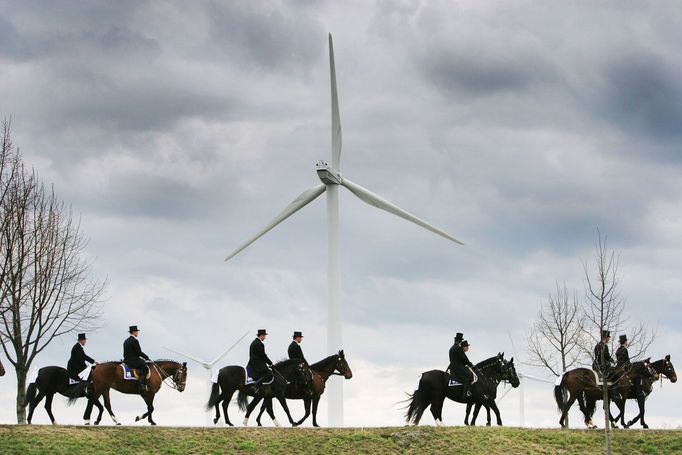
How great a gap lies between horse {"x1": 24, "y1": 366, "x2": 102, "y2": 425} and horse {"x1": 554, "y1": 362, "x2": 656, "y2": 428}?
16.6 meters

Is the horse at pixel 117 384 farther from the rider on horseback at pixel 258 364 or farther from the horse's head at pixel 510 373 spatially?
the horse's head at pixel 510 373

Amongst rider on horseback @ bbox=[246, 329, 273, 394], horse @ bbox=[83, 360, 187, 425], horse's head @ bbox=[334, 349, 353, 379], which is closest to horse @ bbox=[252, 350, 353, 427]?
horse's head @ bbox=[334, 349, 353, 379]

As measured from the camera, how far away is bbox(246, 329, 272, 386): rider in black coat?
3759 cm

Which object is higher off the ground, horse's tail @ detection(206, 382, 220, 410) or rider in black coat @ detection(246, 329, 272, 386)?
rider in black coat @ detection(246, 329, 272, 386)

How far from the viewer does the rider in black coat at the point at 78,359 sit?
36.6 metres

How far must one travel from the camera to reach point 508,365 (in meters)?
38.8

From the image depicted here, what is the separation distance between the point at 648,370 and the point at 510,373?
16.1ft

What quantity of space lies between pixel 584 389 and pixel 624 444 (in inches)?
112

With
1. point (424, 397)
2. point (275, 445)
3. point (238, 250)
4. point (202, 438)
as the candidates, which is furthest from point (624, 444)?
point (238, 250)

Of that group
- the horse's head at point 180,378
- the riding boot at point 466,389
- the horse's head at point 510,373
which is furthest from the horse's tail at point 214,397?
the horse's head at point 510,373

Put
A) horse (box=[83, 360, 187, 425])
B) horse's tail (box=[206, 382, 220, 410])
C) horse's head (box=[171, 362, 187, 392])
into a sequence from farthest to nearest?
horse's tail (box=[206, 382, 220, 410]) < horse's head (box=[171, 362, 187, 392]) < horse (box=[83, 360, 187, 425])

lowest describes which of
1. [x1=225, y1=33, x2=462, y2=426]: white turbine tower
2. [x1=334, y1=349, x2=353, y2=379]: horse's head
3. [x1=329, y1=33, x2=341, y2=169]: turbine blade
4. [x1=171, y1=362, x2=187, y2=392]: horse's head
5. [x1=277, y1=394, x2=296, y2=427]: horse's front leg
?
[x1=277, y1=394, x2=296, y2=427]: horse's front leg

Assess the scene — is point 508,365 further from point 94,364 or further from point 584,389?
point 94,364

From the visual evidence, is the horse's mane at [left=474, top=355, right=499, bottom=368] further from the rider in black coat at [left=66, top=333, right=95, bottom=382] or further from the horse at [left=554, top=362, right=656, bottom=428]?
the rider in black coat at [left=66, top=333, right=95, bottom=382]
